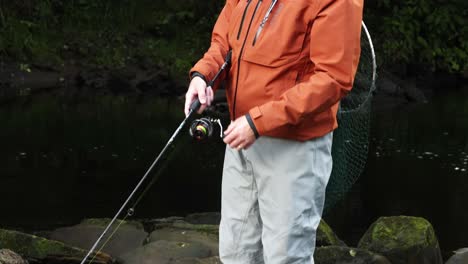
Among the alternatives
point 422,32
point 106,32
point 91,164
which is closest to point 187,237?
point 91,164

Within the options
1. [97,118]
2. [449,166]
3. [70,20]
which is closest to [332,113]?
[449,166]

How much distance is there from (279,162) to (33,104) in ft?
33.9

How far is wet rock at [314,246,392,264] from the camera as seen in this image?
174 inches

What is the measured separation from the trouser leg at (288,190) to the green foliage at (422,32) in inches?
569

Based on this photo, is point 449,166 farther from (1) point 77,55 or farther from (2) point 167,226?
(1) point 77,55

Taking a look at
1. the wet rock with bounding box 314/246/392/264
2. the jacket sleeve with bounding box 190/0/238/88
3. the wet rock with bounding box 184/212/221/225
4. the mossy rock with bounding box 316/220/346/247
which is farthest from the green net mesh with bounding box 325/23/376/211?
the jacket sleeve with bounding box 190/0/238/88

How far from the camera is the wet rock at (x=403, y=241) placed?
478cm

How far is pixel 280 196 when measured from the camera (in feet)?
8.12

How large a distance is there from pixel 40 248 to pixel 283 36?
275 cm

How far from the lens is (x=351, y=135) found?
15.8ft

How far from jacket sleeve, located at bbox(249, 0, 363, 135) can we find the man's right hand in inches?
11.3

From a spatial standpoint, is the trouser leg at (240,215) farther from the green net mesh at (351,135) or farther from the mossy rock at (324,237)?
the mossy rock at (324,237)

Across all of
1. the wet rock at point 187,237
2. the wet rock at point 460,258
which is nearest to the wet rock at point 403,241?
the wet rock at point 460,258

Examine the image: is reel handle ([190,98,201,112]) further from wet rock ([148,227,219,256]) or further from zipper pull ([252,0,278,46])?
wet rock ([148,227,219,256])
